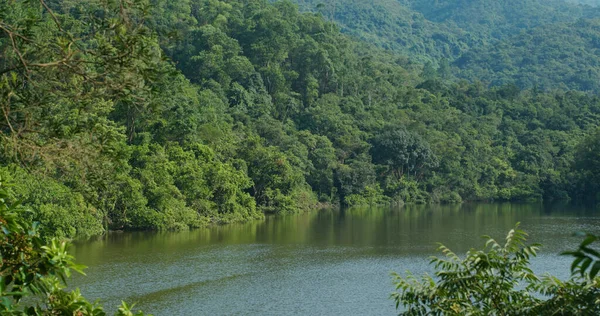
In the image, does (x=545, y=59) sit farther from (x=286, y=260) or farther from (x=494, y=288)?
(x=494, y=288)

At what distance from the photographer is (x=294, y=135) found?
4869cm

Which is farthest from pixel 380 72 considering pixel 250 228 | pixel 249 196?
pixel 250 228

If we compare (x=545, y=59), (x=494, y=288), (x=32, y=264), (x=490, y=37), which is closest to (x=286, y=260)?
(x=494, y=288)

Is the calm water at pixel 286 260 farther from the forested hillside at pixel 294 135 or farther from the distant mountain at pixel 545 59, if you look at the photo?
the distant mountain at pixel 545 59

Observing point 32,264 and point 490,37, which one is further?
point 490,37

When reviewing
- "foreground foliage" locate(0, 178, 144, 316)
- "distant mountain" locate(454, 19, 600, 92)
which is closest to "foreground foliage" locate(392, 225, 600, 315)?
"foreground foliage" locate(0, 178, 144, 316)

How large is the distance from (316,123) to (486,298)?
45.9 metres

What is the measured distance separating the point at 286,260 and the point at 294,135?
23276 mm

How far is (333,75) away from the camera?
2255 inches

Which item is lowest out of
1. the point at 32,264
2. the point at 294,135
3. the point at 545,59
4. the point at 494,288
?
the point at 494,288

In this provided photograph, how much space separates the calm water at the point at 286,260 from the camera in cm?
1959

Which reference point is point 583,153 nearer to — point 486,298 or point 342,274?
point 342,274

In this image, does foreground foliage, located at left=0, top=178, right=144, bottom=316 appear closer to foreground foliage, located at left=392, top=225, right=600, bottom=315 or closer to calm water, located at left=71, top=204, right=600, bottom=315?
foreground foliage, located at left=392, top=225, right=600, bottom=315

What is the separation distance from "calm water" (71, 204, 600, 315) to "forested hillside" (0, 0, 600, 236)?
2.29 m
